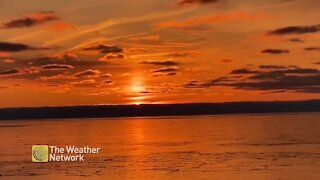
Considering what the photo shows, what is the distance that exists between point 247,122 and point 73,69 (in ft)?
2.30

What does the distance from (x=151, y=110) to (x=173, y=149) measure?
17 cm

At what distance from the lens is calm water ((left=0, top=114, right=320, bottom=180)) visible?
1533 mm

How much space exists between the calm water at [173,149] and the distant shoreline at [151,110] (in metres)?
0.03

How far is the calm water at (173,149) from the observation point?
153 cm

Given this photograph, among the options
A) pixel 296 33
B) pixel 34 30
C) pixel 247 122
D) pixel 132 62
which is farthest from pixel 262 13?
pixel 34 30

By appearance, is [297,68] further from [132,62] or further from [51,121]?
[51,121]

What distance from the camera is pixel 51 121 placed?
1540 millimetres

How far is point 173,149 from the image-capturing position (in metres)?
1.56
